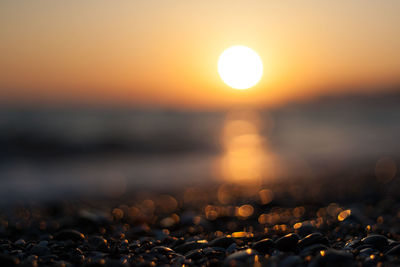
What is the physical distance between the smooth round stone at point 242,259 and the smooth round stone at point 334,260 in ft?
1.18

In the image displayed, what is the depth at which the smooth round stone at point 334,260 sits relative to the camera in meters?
1.86

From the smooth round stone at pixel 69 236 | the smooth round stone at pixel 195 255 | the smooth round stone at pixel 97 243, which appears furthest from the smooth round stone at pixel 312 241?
the smooth round stone at pixel 69 236

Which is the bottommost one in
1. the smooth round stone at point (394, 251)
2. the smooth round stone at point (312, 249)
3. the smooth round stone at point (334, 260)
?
the smooth round stone at point (334, 260)

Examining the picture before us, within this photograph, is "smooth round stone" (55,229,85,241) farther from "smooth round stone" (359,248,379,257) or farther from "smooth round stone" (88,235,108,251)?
"smooth round stone" (359,248,379,257)

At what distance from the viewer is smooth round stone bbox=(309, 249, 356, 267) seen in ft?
6.09

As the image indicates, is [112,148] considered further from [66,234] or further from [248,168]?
[66,234]

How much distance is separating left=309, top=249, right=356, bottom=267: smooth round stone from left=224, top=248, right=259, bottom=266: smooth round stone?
360 millimetres

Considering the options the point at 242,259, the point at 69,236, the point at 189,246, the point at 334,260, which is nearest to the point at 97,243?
the point at 69,236

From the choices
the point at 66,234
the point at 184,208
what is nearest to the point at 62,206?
the point at 184,208

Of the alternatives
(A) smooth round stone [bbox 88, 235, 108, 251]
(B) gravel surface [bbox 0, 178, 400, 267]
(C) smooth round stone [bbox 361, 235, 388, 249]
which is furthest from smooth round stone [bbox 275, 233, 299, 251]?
(A) smooth round stone [bbox 88, 235, 108, 251]

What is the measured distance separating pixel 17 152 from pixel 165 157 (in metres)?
5.87

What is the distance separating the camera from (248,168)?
34.0 feet

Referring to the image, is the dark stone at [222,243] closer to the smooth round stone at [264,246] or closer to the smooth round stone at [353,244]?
the smooth round stone at [264,246]

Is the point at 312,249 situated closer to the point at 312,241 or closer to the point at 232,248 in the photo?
the point at 312,241
